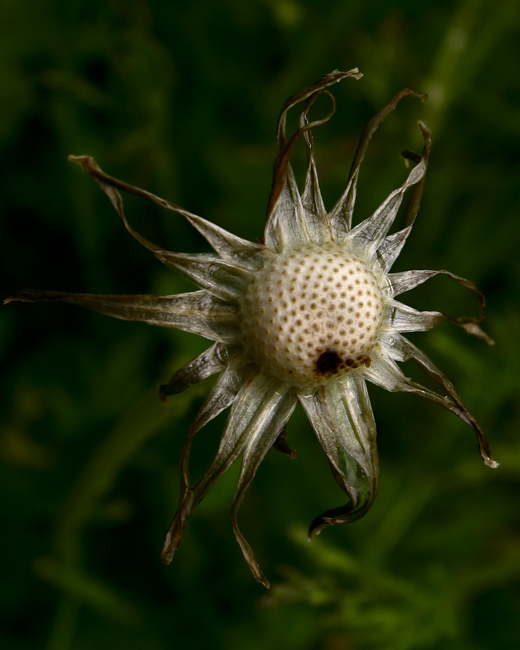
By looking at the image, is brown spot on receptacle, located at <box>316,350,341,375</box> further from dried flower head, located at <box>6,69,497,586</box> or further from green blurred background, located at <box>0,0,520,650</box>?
green blurred background, located at <box>0,0,520,650</box>

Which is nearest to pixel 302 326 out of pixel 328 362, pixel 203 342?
pixel 328 362

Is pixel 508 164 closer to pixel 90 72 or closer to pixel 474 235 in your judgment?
pixel 474 235

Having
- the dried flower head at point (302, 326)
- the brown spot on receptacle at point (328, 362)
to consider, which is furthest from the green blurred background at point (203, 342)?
the brown spot on receptacle at point (328, 362)

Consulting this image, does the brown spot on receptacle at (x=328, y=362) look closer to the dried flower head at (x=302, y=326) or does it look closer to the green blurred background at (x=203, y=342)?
the dried flower head at (x=302, y=326)

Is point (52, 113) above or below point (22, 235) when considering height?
above

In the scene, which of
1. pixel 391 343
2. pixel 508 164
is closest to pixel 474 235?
pixel 508 164

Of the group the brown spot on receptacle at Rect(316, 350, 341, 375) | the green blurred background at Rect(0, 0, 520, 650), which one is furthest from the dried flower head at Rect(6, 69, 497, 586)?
the green blurred background at Rect(0, 0, 520, 650)
